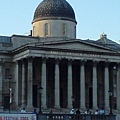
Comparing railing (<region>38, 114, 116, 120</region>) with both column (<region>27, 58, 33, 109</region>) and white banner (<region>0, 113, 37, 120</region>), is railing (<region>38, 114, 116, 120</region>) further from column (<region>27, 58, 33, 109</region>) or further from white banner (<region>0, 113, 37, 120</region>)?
column (<region>27, 58, 33, 109</region>)

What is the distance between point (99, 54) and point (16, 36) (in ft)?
47.1

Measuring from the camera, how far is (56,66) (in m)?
78.4

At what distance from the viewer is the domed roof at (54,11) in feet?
286

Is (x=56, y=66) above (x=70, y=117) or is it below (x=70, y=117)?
above

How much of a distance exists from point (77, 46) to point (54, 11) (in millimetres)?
9773

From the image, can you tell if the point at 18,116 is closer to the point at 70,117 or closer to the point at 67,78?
the point at 70,117

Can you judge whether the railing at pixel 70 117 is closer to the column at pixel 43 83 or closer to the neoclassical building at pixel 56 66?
the neoclassical building at pixel 56 66

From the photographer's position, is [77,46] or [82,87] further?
[77,46]

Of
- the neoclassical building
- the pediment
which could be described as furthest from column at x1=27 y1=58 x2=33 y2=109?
the pediment

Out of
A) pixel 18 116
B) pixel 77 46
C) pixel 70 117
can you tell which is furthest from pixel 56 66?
pixel 18 116

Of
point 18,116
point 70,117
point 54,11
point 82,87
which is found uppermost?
point 54,11

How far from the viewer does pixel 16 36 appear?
84.2m

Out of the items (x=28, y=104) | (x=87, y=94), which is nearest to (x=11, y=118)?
(x=28, y=104)

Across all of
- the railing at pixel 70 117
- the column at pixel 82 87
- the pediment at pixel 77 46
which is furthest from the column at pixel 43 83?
the railing at pixel 70 117
